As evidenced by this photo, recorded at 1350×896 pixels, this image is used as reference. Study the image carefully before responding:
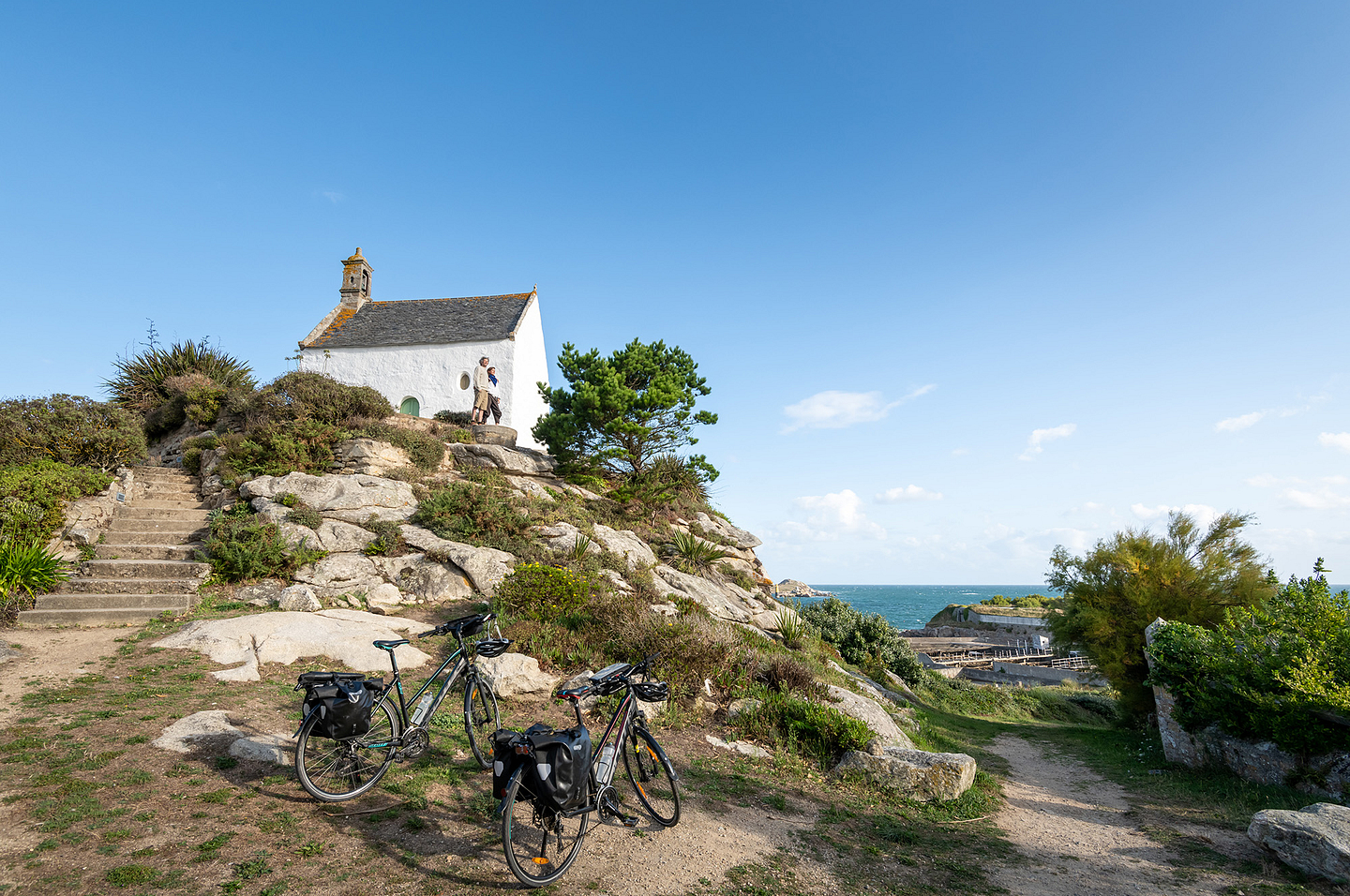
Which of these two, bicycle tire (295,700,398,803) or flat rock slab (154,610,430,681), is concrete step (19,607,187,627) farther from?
bicycle tire (295,700,398,803)

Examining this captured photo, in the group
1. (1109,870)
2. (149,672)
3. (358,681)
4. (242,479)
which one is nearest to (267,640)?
(149,672)

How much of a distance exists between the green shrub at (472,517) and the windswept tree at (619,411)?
562 cm

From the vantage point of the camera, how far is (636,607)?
29.9 ft

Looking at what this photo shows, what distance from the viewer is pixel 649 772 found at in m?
5.01

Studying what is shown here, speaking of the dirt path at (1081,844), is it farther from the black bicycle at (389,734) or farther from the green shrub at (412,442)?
the green shrub at (412,442)

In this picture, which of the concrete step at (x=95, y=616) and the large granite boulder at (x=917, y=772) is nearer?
the large granite boulder at (x=917, y=772)

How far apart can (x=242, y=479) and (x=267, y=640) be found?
729 centimetres

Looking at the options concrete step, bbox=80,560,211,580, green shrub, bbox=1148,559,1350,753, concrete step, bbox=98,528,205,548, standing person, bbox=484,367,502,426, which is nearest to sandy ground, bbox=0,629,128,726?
concrete step, bbox=80,560,211,580

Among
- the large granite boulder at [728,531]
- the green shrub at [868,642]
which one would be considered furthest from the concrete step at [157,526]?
the green shrub at [868,642]

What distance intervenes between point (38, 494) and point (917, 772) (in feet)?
49.7

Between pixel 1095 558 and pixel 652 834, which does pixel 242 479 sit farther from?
pixel 1095 558

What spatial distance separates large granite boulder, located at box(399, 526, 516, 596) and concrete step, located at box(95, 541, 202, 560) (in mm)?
3957

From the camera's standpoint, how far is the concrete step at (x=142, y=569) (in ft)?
33.0

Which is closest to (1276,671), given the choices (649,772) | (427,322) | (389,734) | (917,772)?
(917,772)
